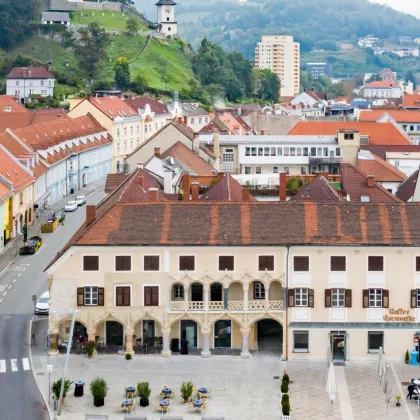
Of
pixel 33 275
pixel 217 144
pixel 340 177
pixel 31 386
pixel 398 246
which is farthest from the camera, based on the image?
pixel 217 144

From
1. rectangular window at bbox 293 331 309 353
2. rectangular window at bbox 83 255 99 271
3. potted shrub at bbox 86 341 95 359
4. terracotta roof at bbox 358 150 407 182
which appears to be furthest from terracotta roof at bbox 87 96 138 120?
rectangular window at bbox 293 331 309 353

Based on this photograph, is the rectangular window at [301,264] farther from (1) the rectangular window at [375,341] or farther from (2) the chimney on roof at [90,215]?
(2) the chimney on roof at [90,215]

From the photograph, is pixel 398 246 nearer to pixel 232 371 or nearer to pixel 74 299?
pixel 232 371

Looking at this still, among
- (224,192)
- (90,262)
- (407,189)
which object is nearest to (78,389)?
(90,262)

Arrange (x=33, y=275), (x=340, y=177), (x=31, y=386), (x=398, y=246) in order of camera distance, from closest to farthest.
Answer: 1. (x=31, y=386)
2. (x=398, y=246)
3. (x=33, y=275)
4. (x=340, y=177)

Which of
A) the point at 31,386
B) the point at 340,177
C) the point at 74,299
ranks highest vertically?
the point at 340,177

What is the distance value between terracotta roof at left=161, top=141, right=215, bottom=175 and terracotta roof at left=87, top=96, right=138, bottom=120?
42534mm

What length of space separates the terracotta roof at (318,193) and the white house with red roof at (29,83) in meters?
112

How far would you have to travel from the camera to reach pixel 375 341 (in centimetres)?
6062

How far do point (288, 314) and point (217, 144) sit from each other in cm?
4912

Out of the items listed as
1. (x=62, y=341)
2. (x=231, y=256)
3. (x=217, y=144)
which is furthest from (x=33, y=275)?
(x=217, y=144)

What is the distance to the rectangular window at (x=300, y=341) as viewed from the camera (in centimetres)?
6072

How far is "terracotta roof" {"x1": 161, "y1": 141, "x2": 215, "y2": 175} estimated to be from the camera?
99.4 m

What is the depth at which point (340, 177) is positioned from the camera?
90.4m
